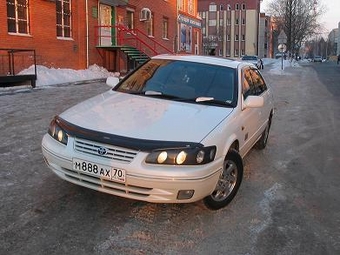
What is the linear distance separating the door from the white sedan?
58.9 ft

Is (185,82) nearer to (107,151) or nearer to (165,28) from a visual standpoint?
(107,151)

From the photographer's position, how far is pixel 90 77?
2027 cm

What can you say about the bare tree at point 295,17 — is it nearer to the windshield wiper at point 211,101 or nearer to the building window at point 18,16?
the building window at point 18,16

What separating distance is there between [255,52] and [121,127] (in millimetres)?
86160

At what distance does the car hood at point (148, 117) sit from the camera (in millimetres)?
4172

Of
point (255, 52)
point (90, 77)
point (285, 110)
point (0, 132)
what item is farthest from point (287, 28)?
point (0, 132)

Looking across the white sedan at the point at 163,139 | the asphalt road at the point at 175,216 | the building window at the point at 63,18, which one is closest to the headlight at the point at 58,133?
the white sedan at the point at 163,139

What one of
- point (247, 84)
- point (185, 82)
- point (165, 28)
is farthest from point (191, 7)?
point (185, 82)

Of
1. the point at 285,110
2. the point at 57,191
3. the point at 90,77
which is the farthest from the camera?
the point at 90,77

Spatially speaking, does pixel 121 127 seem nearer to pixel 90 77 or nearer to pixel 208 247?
pixel 208 247

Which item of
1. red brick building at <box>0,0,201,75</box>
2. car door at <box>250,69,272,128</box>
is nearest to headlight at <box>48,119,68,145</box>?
car door at <box>250,69,272,128</box>

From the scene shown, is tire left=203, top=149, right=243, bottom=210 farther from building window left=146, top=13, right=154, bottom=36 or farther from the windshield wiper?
building window left=146, top=13, right=154, bottom=36

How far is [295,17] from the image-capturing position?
6278 centimetres

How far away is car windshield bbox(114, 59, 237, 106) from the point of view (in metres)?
5.33
